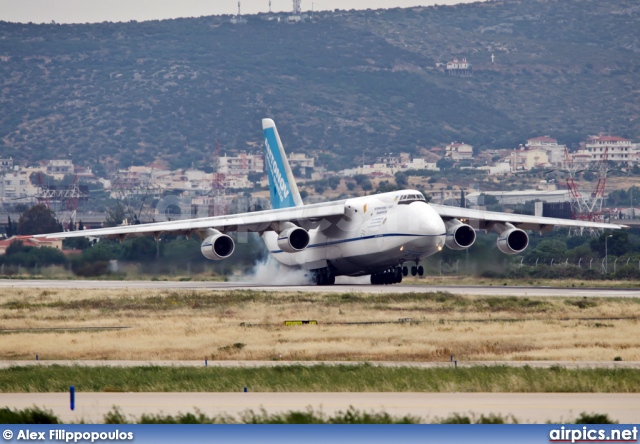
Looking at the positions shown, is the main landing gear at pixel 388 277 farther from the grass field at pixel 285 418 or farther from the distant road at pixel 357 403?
the grass field at pixel 285 418

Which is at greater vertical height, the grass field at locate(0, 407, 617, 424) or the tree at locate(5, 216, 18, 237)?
the grass field at locate(0, 407, 617, 424)

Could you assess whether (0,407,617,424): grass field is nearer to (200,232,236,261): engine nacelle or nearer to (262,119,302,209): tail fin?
(200,232,236,261): engine nacelle

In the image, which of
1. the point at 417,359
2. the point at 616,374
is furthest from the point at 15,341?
the point at 616,374

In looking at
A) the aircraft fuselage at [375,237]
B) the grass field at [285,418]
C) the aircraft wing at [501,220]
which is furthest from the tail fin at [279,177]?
the grass field at [285,418]

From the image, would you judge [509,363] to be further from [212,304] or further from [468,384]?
[212,304]

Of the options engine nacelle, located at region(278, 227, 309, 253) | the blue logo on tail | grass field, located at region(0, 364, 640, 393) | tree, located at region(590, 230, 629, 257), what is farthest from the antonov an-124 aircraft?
grass field, located at region(0, 364, 640, 393)

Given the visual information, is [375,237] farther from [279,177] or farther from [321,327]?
[321,327]
